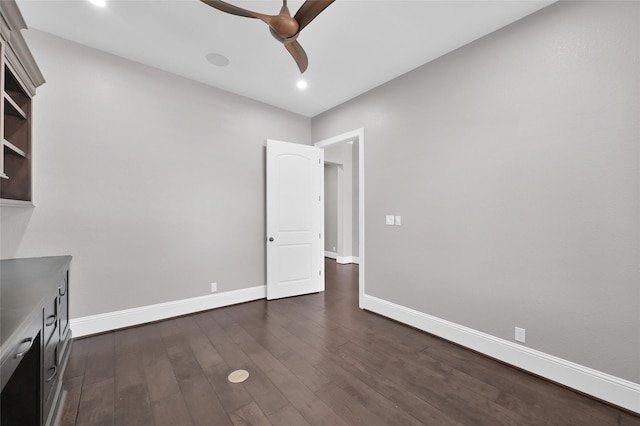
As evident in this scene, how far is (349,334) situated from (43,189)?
335cm

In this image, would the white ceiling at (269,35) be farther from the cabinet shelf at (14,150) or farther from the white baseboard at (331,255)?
the white baseboard at (331,255)

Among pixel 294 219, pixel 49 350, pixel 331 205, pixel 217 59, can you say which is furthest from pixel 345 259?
pixel 49 350

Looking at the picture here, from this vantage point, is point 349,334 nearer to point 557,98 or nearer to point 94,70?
point 557,98

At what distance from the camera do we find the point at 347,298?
3994mm

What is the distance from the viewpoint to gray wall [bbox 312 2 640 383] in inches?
71.2

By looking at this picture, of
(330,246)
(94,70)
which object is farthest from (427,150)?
(330,246)

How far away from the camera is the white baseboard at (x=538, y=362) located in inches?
69.9

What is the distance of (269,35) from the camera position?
8.14 ft

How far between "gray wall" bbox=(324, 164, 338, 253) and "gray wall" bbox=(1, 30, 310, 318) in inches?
127

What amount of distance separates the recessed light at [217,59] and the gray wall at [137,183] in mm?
586

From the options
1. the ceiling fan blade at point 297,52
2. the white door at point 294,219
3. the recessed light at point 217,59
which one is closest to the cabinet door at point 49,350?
the ceiling fan blade at point 297,52

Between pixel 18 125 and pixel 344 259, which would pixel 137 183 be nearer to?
pixel 18 125

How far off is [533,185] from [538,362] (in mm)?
1437

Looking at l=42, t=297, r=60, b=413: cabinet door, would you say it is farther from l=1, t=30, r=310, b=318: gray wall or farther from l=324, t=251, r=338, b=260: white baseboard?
l=324, t=251, r=338, b=260: white baseboard
